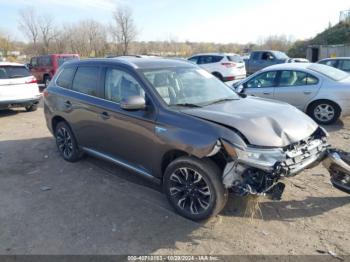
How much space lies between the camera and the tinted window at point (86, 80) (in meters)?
5.08

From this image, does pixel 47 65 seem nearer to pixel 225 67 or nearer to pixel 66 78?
pixel 225 67

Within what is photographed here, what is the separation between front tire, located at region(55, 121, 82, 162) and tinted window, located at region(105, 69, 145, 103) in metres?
1.43

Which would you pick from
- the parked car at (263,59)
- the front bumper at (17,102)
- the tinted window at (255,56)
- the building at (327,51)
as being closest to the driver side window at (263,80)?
the front bumper at (17,102)

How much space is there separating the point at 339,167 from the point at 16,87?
9427mm

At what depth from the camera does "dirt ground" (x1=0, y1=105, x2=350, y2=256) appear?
3.43 m

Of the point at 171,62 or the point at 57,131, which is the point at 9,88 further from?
the point at 171,62

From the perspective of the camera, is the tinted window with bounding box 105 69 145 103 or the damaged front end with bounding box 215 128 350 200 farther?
the tinted window with bounding box 105 69 145 103

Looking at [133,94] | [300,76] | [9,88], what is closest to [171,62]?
[133,94]

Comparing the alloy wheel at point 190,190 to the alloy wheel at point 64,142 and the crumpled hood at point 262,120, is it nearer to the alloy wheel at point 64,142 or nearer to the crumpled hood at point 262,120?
the crumpled hood at point 262,120

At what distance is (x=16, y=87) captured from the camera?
10.2m

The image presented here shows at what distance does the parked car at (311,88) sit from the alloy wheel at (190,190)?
4681 mm

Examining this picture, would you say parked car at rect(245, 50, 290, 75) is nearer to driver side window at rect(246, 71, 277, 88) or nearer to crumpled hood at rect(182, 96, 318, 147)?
driver side window at rect(246, 71, 277, 88)

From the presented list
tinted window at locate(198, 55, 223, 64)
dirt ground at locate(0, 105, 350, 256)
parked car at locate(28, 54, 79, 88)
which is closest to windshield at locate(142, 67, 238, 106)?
dirt ground at locate(0, 105, 350, 256)

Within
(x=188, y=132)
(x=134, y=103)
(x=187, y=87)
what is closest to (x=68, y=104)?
(x=134, y=103)
